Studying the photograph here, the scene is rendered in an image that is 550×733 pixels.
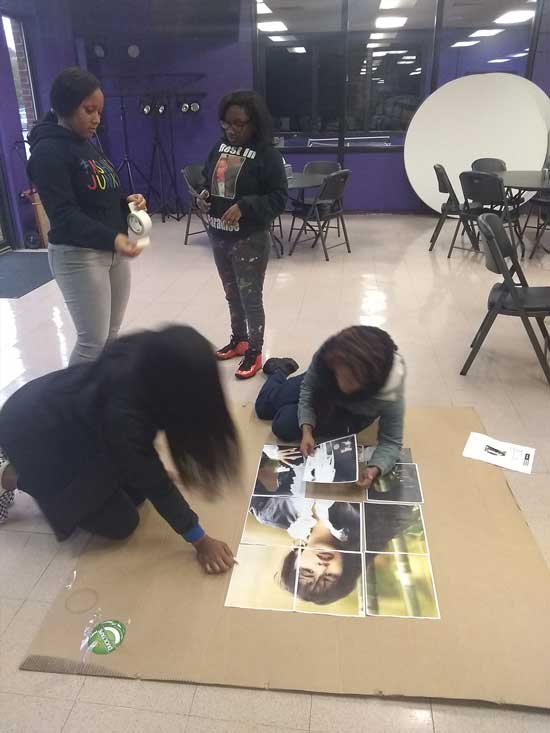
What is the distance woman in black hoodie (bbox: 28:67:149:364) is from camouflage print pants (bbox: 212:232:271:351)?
1.89 ft

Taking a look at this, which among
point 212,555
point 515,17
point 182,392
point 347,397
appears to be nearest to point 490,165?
point 515,17

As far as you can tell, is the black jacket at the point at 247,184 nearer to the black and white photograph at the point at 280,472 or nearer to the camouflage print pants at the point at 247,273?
the camouflage print pants at the point at 247,273

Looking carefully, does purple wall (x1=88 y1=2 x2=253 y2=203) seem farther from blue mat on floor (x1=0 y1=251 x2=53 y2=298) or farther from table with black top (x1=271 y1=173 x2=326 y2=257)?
blue mat on floor (x1=0 y1=251 x2=53 y2=298)

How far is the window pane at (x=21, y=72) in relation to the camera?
229 inches

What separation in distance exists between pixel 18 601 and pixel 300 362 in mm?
1887

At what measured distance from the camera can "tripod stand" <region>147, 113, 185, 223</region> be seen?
7.10 m

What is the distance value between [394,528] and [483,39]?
22.4 feet

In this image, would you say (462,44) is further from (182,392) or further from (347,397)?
(182,392)

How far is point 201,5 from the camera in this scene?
6.05 meters

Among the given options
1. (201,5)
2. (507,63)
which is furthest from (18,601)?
(507,63)

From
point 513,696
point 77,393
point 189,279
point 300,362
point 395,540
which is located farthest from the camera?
point 189,279

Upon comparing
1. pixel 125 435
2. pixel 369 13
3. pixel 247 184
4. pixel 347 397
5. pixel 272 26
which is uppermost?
pixel 369 13

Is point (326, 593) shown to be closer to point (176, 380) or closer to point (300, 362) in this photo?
point (176, 380)

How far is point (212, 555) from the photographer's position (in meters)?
1.71
